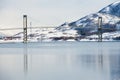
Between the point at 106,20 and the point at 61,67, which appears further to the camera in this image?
the point at 106,20

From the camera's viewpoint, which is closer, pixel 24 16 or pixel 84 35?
pixel 24 16

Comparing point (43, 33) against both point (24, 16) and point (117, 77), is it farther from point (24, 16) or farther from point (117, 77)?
point (117, 77)

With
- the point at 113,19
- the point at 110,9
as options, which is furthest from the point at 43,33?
the point at 110,9

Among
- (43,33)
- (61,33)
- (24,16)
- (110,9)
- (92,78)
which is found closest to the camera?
(92,78)

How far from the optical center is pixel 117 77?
12.3 meters

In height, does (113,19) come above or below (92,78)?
above

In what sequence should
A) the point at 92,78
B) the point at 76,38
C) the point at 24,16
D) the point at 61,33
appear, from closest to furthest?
1. the point at 92,78
2. the point at 24,16
3. the point at 76,38
4. the point at 61,33

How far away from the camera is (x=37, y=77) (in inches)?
506

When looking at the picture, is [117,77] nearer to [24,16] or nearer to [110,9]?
[24,16]

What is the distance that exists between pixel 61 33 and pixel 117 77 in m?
118

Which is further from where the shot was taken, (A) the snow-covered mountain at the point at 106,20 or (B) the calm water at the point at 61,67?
(A) the snow-covered mountain at the point at 106,20

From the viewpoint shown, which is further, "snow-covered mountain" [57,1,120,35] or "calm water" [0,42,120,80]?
A: "snow-covered mountain" [57,1,120,35]

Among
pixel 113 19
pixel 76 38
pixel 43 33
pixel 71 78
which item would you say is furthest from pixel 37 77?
pixel 113 19

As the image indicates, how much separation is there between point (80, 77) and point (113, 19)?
153m
